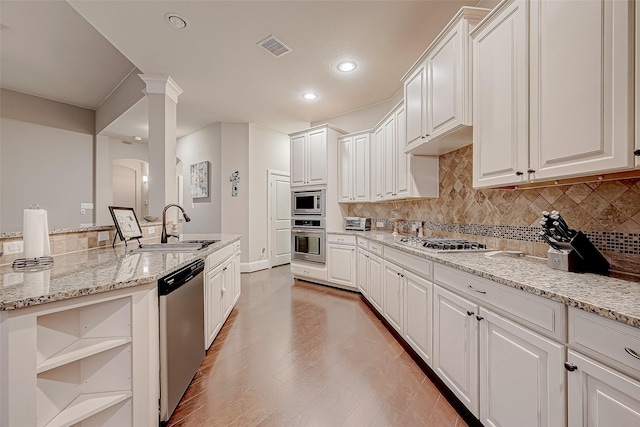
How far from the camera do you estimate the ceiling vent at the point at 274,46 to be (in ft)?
8.69

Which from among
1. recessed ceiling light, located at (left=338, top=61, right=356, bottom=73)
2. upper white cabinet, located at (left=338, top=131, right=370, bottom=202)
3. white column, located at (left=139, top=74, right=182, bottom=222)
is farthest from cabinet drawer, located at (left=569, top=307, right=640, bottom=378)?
white column, located at (left=139, top=74, right=182, bottom=222)

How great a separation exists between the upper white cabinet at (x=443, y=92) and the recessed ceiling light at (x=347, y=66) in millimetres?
824

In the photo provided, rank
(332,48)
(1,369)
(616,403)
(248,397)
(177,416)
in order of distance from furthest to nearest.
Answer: (332,48), (248,397), (177,416), (1,369), (616,403)

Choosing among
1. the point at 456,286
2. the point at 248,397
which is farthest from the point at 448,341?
the point at 248,397

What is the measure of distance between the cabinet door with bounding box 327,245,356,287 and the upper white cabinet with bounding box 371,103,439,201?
89 centimetres

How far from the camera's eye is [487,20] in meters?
1.65

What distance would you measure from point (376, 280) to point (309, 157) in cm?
239

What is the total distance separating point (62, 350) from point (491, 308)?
2.06m

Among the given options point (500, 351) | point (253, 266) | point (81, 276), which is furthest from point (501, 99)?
point (253, 266)

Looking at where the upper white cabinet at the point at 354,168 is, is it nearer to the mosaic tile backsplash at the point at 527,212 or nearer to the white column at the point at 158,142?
the mosaic tile backsplash at the point at 527,212

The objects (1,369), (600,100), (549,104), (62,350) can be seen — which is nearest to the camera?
(1,369)

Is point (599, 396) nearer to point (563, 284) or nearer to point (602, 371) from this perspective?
point (602, 371)

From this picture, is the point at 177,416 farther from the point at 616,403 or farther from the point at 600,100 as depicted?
the point at 600,100

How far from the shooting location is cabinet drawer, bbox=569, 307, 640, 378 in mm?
780
